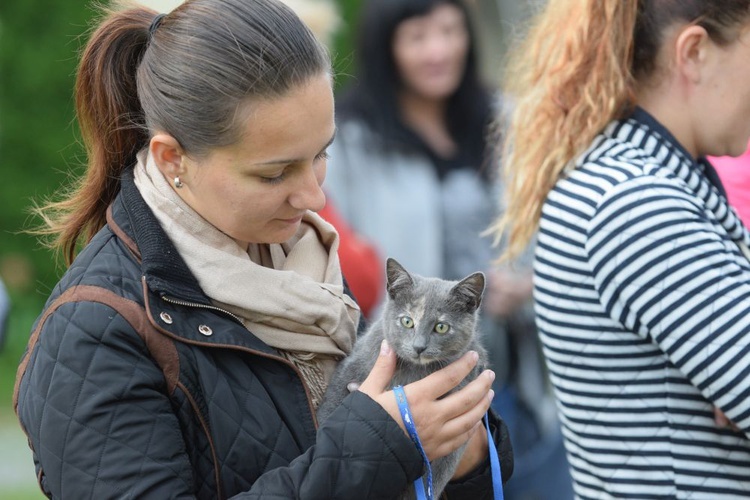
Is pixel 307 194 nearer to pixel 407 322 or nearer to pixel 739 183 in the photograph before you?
pixel 407 322

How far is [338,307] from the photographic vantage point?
2.02 m

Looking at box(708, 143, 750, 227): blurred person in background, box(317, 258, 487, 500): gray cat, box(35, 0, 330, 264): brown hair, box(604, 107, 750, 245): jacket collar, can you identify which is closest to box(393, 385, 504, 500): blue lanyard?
box(317, 258, 487, 500): gray cat

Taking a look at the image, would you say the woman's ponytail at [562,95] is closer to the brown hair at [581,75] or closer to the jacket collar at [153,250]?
the brown hair at [581,75]

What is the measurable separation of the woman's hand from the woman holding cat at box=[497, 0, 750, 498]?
354 mm

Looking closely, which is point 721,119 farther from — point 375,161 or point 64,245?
point 375,161

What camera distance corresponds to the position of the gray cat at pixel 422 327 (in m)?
2.14

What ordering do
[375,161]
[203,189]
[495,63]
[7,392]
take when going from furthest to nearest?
[7,392], [495,63], [375,161], [203,189]

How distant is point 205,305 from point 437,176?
8.17ft

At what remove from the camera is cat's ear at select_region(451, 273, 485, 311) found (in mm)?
2205

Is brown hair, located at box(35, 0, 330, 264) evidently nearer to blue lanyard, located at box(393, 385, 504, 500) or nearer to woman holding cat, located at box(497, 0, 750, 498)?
blue lanyard, located at box(393, 385, 504, 500)

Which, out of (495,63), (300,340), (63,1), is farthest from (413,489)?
(63,1)

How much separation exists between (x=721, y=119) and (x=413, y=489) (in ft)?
3.78

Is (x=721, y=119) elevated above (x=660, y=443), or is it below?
above

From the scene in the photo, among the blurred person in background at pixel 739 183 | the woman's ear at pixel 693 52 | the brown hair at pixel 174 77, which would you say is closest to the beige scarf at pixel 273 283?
the brown hair at pixel 174 77
